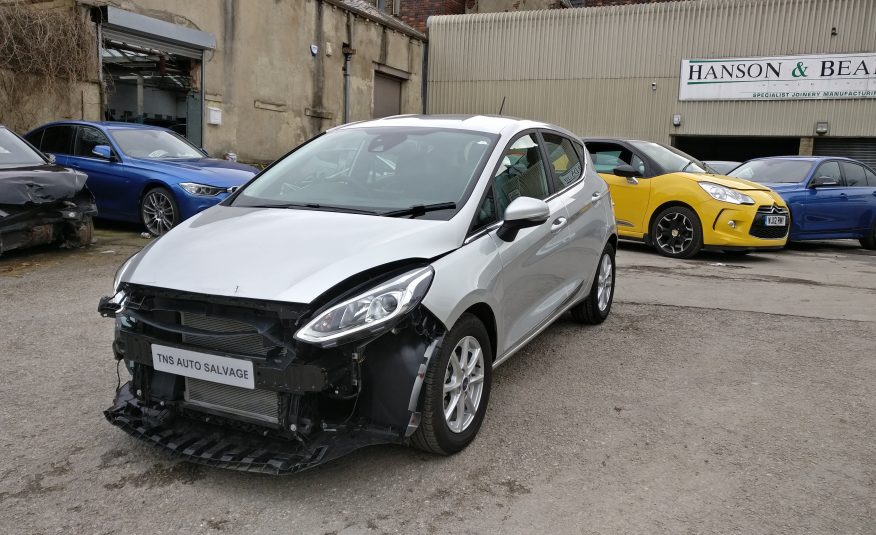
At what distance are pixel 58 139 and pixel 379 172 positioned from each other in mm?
7674

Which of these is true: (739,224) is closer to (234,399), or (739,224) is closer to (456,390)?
(456,390)

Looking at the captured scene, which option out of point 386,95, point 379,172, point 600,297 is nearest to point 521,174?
point 379,172

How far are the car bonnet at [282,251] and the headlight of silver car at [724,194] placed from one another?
269 inches

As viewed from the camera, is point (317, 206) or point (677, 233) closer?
point (317, 206)

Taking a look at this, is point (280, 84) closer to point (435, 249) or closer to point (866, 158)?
point (435, 249)

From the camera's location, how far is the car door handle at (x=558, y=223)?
14.4 feet

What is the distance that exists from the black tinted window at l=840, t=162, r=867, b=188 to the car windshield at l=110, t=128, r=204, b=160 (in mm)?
9837

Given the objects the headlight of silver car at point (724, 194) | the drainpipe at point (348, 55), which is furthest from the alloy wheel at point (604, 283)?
the drainpipe at point (348, 55)

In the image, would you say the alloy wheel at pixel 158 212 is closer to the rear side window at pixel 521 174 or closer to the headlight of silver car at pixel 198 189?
the headlight of silver car at pixel 198 189

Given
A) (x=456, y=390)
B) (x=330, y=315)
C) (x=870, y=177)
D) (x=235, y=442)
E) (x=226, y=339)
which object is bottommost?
(x=235, y=442)

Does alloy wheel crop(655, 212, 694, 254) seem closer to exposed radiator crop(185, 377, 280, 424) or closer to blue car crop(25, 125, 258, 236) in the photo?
blue car crop(25, 125, 258, 236)

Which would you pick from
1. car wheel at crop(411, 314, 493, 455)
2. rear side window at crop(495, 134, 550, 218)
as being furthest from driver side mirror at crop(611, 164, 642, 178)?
car wheel at crop(411, 314, 493, 455)

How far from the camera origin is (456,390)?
10.7 ft

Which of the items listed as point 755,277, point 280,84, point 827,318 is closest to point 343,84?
point 280,84
